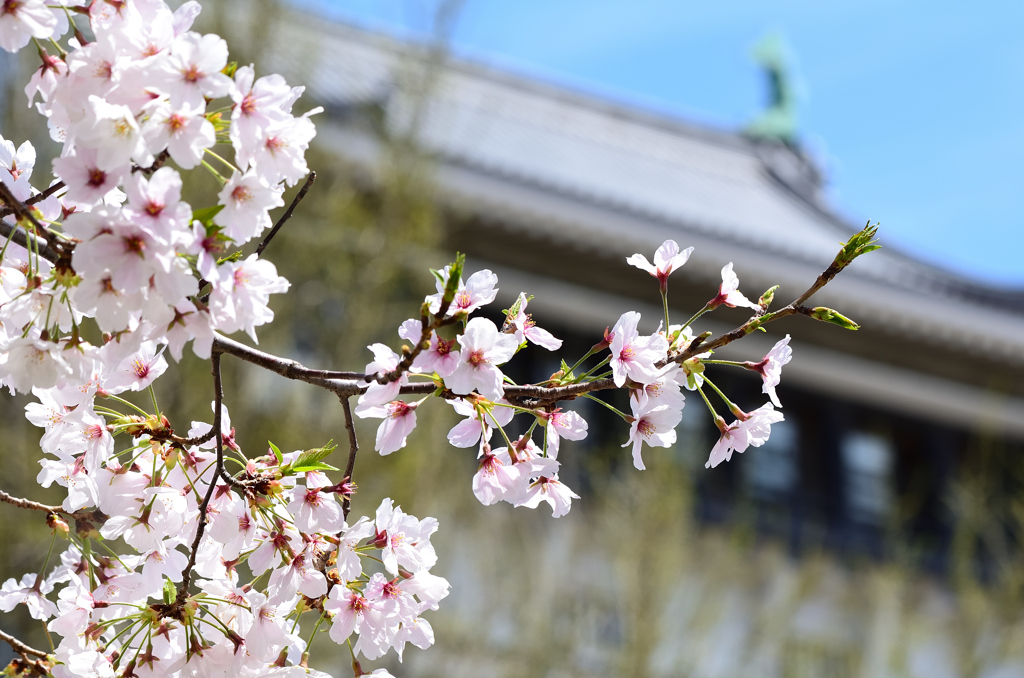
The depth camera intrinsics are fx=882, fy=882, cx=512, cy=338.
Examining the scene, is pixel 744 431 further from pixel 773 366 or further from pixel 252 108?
pixel 252 108

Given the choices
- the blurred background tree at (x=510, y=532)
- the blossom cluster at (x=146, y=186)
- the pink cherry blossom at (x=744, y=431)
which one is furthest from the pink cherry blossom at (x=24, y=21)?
the blurred background tree at (x=510, y=532)

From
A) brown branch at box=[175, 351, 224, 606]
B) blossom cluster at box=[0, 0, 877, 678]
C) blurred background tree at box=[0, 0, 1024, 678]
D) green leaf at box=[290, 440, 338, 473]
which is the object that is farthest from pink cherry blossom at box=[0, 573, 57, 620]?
blurred background tree at box=[0, 0, 1024, 678]

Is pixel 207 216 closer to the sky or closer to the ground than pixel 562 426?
closer to the sky

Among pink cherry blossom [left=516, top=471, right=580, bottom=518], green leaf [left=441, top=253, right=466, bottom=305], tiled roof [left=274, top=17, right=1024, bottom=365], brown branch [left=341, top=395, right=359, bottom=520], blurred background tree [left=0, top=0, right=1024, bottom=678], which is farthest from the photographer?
tiled roof [left=274, top=17, right=1024, bottom=365]

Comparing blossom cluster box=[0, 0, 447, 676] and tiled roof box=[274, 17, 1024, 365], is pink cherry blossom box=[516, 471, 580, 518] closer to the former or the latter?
blossom cluster box=[0, 0, 447, 676]

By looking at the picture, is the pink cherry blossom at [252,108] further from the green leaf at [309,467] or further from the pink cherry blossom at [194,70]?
the green leaf at [309,467]

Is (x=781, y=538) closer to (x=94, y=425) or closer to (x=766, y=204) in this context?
(x=766, y=204)

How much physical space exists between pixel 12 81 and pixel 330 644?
2.90m

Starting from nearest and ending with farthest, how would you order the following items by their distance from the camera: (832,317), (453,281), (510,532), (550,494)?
(453,281), (832,317), (550,494), (510,532)

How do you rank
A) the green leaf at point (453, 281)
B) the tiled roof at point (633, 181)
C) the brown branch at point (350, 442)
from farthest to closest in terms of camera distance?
the tiled roof at point (633, 181)
the brown branch at point (350, 442)
the green leaf at point (453, 281)

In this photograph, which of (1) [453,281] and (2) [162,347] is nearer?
(1) [453,281]

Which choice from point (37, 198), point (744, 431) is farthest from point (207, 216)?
point (744, 431)

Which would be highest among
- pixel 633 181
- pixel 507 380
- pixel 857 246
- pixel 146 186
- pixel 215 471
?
pixel 857 246

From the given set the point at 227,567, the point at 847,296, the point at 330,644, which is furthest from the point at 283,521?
the point at 847,296
